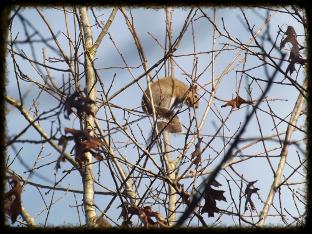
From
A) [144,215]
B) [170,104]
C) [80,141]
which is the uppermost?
[170,104]

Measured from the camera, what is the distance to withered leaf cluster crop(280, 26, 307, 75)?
2.27m

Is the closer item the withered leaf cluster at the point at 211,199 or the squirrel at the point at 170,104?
A: the withered leaf cluster at the point at 211,199

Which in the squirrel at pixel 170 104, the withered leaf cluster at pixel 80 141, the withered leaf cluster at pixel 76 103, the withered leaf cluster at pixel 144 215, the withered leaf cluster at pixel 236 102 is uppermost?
the squirrel at pixel 170 104

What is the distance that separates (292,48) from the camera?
94.3 inches

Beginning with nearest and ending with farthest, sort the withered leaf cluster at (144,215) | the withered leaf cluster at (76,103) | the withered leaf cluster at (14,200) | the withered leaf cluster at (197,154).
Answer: the withered leaf cluster at (76,103) → the withered leaf cluster at (14,200) → the withered leaf cluster at (144,215) → the withered leaf cluster at (197,154)

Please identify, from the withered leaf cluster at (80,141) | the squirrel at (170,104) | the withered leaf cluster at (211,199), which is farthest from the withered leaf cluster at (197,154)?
the withered leaf cluster at (80,141)

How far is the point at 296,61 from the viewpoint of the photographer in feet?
7.52

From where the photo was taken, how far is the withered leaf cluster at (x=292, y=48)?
2274mm

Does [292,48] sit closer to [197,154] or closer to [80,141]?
[197,154]

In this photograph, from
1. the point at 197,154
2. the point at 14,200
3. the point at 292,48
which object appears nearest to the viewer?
the point at 14,200

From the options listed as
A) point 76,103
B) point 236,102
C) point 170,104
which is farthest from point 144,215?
point 170,104

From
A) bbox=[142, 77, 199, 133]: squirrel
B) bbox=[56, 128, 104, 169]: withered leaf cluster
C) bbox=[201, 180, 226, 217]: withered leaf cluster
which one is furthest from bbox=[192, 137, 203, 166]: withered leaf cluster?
bbox=[56, 128, 104, 169]: withered leaf cluster

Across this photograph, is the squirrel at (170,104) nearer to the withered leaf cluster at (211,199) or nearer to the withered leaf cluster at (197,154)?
the withered leaf cluster at (197,154)
